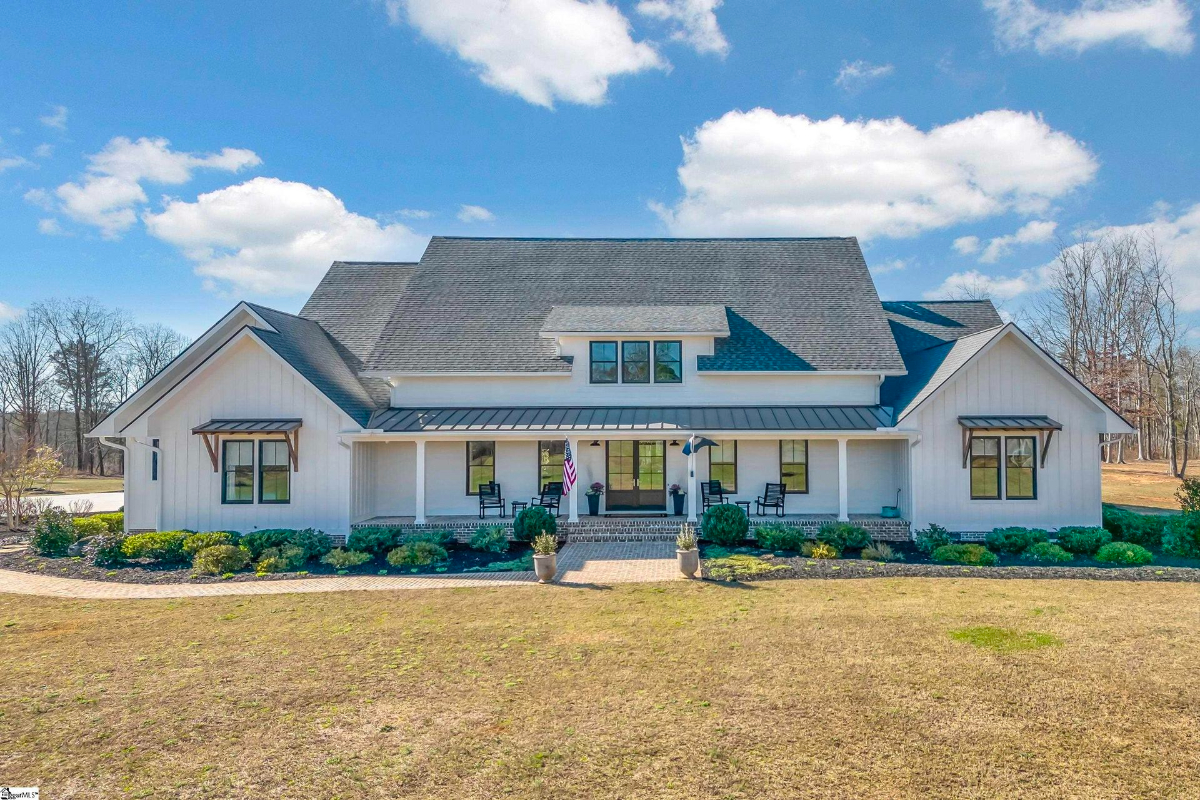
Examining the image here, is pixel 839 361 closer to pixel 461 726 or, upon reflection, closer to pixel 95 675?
pixel 461 726

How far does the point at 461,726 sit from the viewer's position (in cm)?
614

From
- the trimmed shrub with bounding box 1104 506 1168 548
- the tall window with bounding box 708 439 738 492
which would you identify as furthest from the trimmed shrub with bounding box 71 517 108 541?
the trimmed shrub with bounding box 1104 506 1168 548

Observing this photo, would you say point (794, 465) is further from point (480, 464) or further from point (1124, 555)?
point (480, 464)

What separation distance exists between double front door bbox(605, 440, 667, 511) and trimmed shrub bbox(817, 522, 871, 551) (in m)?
4.91

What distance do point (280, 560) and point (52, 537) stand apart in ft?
22.8

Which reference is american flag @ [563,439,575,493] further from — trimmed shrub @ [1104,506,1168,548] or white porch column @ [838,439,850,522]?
trimmed shrub @ [1104,506,1168,548]

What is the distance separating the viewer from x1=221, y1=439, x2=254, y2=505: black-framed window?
54.9 ft

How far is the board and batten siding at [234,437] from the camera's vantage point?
16516 mm

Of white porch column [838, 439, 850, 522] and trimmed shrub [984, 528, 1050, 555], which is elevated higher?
white porch column [838, 439, 850, 522]

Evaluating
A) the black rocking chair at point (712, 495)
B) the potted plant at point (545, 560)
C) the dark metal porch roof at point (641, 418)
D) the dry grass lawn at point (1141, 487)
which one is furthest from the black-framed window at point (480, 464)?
the dry grass lawn at point (1141, 487)

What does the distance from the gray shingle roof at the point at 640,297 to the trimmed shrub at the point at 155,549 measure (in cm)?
663

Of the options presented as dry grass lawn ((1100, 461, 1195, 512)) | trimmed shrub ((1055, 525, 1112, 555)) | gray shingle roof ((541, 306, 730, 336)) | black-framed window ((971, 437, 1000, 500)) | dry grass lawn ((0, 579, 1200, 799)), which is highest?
gray shingle roof ((541, 306, 730, 336))

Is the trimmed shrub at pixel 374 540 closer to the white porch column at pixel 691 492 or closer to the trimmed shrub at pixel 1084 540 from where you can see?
the white porch column at pixel 691 492

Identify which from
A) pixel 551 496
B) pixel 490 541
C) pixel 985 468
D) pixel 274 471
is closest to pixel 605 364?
pixel 551 496
